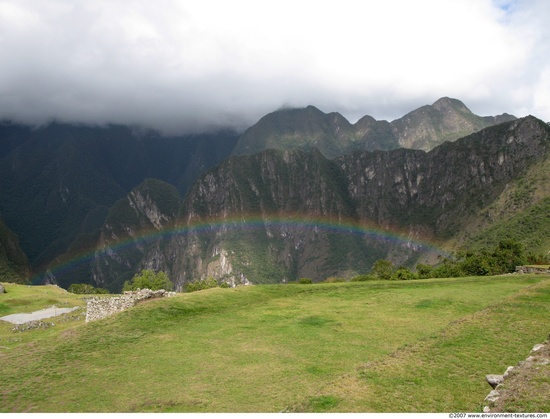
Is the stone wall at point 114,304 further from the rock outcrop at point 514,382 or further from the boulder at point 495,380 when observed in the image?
the rock outcrop at point 514,382

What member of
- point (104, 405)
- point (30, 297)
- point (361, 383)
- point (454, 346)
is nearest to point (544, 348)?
point (454, 346)

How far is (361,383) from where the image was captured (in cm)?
1155

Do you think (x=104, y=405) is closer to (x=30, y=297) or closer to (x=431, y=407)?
(x=431, y=407)

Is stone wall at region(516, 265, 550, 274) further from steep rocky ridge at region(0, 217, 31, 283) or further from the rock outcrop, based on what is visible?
steep rocky ridge at region(0, 217, 31, 283)

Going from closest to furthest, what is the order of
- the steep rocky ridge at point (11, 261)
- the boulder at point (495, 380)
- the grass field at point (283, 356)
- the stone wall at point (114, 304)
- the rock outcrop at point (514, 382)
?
the rock outcrop at point (514, 382)
the boulder at point (495, 380)
the grass field at point (283, 356)
the stone wall at point (114, 304)
the steep rocky ridge at point (11, 261)

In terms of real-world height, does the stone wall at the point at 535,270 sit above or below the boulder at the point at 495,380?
below

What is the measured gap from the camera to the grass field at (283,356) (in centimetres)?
1153

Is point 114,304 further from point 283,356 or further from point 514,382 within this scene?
point 514,382

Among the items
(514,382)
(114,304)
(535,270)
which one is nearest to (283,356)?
(514,382)

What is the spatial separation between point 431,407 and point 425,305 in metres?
15.5

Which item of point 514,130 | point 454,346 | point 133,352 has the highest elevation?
point 514,130

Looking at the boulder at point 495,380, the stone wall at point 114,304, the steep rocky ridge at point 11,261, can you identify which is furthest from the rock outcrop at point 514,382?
the steep rocky ridge at point 11,261

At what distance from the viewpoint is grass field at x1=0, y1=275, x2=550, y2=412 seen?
37.8 ft

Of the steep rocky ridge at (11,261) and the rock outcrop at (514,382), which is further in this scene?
the steep rocky ridge at (11,261)
